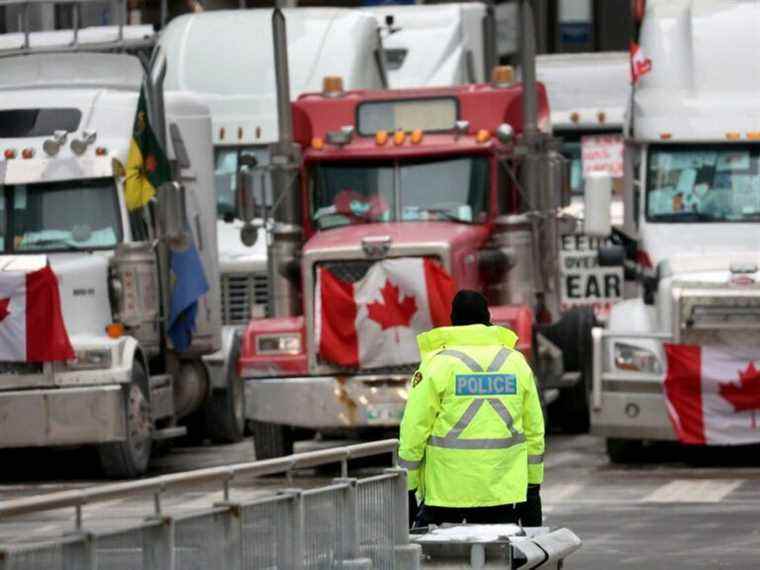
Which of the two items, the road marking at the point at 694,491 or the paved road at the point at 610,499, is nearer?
the paved road at the point at 610,499

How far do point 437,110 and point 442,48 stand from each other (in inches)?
266

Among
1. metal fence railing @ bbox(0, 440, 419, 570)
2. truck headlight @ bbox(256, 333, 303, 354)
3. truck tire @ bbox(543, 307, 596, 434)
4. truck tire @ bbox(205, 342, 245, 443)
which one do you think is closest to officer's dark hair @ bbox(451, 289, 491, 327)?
metal fence railing @ bbox(0, 440, 419, 570)

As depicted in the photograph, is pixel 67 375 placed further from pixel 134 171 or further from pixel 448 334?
pixel 448 334

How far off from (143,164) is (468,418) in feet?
38.1

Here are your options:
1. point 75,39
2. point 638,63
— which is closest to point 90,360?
point 75,39

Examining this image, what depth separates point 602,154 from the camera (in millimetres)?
28344

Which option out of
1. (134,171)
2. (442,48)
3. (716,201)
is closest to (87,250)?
(134,171)

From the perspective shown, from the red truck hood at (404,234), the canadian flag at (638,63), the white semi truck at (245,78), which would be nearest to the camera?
Answer: the red truck hood at (404,234)

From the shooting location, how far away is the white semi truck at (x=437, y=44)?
29281mm

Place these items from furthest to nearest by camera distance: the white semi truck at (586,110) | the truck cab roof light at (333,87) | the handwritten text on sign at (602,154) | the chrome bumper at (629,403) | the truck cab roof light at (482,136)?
the white semi truck at (586,110)
the handwritten text on sign at (602,154)
the truck cab roof light at (333,87)
the truck cab roof light at (482,136)
the chrome bumper at (629,403)

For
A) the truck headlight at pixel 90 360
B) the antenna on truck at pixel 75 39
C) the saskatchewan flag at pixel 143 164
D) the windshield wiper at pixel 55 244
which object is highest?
the antenna on truck at pixel 75 39

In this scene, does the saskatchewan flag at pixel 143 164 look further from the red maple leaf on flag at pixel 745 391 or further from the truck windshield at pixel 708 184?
the red maple leaf on flag at pixel 745 391

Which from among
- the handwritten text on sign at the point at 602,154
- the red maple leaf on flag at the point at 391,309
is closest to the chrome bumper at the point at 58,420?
the red maple leaf on flag at the point at 391,309

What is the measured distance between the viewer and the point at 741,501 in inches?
734
